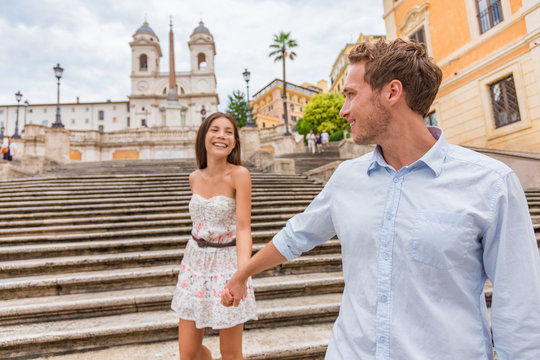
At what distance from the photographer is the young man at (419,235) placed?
93cm

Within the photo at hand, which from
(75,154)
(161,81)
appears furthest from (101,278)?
(161,81)

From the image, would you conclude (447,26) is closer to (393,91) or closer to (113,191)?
(113,191)

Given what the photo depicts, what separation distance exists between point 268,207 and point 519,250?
660cm

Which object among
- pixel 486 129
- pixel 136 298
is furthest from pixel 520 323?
pixel 486 129

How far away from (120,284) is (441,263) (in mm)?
4224

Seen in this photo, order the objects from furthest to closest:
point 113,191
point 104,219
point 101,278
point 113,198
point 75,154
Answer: point 75,154
point 113,191
point 113,198
point 104,219
point 101,278

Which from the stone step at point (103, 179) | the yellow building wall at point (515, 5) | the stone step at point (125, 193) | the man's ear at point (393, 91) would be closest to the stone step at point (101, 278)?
the man's ear at point (393, 91)

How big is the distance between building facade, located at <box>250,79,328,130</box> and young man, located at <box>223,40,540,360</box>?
239 ft

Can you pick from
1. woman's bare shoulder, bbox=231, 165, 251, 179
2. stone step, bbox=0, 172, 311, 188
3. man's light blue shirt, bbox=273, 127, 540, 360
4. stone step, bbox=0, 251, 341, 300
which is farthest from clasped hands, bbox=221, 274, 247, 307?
stone step, bbox=0, 172, 311, 188

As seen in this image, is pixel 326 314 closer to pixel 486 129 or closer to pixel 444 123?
pixel 486 129

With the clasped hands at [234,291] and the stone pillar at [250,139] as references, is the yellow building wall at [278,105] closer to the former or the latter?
the stone pillar at [250,139]

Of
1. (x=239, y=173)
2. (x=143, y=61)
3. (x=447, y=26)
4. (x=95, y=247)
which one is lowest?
(x=95, y=247)

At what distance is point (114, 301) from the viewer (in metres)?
3.62

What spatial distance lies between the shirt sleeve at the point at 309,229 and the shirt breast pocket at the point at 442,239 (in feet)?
1.43
